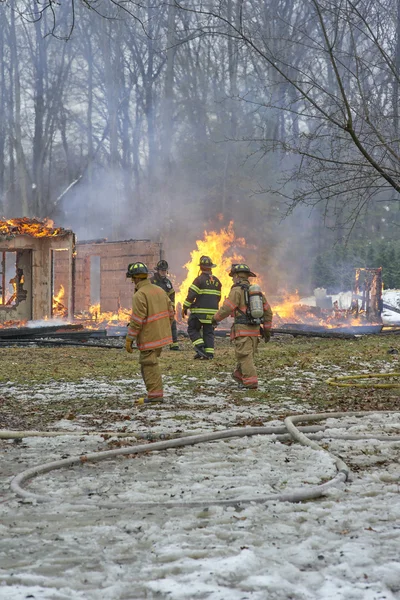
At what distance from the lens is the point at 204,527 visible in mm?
3711

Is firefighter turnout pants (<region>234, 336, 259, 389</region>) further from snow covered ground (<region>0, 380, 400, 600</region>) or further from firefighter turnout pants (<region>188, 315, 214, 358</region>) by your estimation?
firefighter turnout pants (<region>188, 315, 214, 358</region>)

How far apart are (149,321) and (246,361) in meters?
1.72

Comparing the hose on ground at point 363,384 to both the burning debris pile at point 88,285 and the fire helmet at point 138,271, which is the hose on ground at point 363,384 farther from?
the burning debris pile at point 88,285

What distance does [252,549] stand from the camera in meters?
3.35

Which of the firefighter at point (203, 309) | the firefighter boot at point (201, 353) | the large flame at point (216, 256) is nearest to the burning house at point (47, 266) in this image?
the large flame at point (216, 256)

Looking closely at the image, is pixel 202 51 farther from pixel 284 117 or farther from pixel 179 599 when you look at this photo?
pixel 179 599

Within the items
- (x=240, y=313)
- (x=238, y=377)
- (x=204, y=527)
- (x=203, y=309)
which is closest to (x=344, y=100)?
(x=240, y=313)

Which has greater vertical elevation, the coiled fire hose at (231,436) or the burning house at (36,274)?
the burning house at (36,274)

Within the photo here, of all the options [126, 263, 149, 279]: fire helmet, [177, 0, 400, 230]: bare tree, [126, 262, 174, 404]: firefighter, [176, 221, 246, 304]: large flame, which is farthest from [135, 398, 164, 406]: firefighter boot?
[176, 221, 246, 304]: large flame

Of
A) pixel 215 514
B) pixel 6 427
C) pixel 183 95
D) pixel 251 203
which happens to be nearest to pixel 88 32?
pixel 183 95

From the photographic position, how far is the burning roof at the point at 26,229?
1955 centimetres

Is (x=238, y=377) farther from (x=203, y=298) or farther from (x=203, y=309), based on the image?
(x=203, y=298)

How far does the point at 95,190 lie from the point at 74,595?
40563 millimetres

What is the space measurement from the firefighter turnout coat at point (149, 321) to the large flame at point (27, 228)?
12.3 metres
